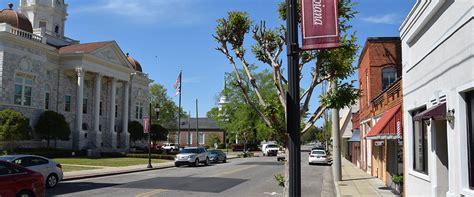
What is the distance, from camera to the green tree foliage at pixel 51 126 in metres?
46.6

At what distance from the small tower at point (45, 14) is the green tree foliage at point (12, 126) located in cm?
2362

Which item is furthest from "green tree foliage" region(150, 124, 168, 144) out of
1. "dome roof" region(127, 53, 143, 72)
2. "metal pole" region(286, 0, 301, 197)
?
"metal pole" region(286, 0, 301, 197)

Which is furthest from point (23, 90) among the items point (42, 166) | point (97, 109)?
point (42, 166)

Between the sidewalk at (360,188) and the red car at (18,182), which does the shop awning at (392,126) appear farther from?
the red car at (18,182)

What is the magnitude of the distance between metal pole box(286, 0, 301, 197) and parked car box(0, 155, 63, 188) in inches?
582

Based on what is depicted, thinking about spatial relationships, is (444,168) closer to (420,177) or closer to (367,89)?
(420,177)

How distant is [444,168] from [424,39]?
3.13 meters

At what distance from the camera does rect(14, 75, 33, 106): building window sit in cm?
4525

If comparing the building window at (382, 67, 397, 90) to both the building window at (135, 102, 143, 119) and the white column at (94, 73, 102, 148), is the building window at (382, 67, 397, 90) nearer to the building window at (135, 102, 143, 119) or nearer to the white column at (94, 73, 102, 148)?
the white column at (94, 73, 102, 148)

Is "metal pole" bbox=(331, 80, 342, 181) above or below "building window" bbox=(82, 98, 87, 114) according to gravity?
below

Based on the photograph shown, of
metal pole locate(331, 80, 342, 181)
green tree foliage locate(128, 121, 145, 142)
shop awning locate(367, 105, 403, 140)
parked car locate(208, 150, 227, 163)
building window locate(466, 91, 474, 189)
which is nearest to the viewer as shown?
building window locate(466, 91, 474, 189)

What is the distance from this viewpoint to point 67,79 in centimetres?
5394

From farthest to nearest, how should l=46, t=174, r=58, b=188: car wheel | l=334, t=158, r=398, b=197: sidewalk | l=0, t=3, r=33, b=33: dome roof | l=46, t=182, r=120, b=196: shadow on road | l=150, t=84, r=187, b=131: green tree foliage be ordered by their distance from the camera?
l=150, t=84, r=187, b=131: green tree foliage, l=0, t=3, r=33, b=33: dome roof, l=46, t=174, r=58, b=188: car wheel, l=46, t=182, r=120, b=196: shadow on road, l=334, t=158, r=398, b=197: sidewalk

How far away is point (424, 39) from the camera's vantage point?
35.5 ft
